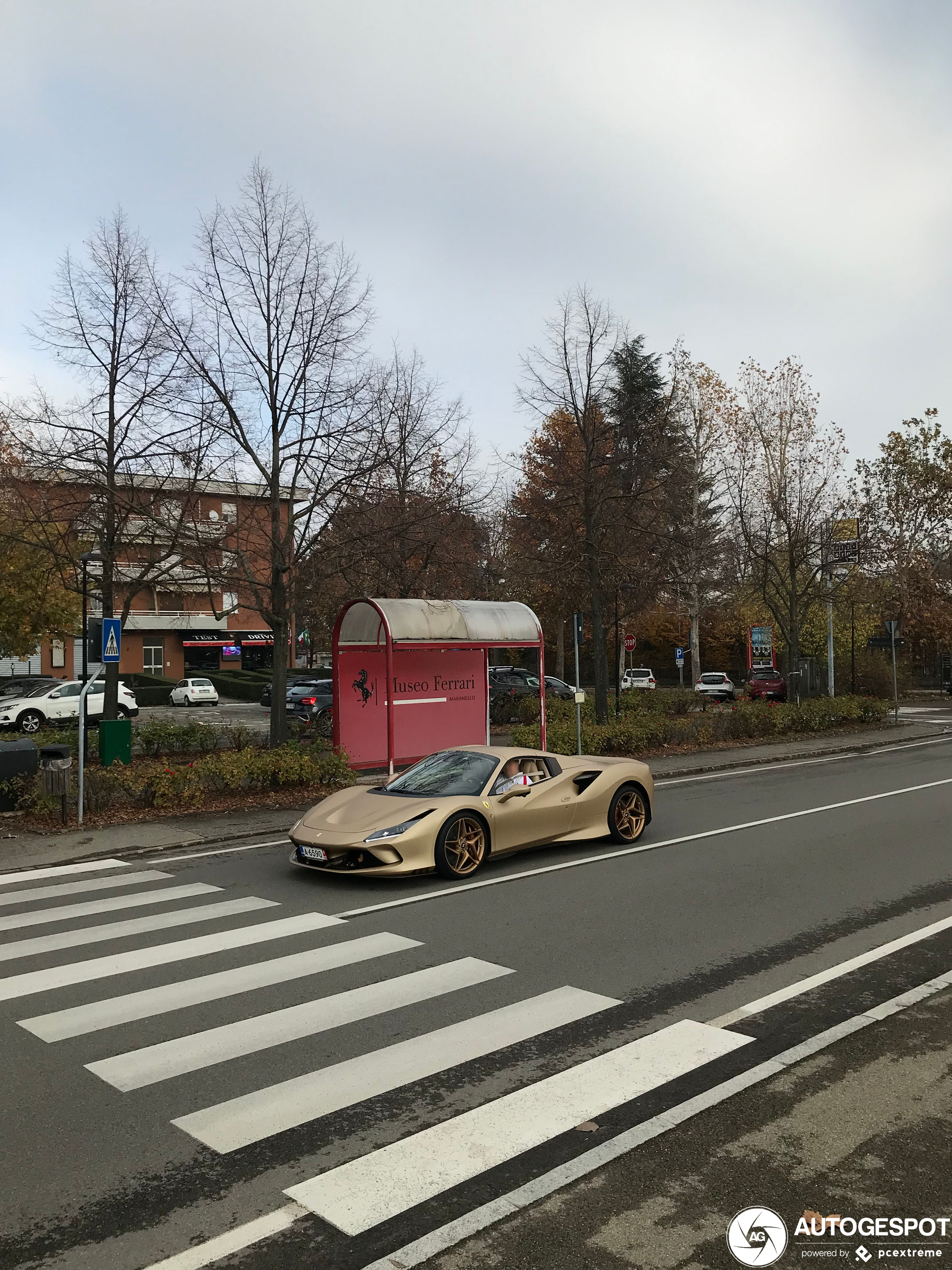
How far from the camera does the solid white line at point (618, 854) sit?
8.56 m

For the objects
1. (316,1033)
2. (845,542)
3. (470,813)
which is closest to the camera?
(316,1033)

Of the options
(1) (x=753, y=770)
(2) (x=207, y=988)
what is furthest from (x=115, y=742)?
(1) (x=753, y=770)

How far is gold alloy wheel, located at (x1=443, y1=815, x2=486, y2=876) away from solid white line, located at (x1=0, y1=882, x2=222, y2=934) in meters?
2.29

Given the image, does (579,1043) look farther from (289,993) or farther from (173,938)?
(173,938)

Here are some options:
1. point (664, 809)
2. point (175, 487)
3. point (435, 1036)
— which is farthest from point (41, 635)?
point (435, 1036)

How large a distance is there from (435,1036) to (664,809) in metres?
9.17

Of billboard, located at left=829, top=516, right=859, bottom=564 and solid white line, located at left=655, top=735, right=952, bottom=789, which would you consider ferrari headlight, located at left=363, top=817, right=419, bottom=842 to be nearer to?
solid white line, located at left=655, top=735, right=952, bottom=789

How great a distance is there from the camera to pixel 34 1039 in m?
5.50

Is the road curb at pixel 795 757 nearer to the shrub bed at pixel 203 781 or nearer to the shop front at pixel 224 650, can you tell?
the shrub bed at pixel 203 781

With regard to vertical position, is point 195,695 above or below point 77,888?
above

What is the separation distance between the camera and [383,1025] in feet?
18.4

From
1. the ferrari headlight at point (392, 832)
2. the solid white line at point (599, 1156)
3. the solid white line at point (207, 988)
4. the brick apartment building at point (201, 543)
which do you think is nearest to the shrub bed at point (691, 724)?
the brick apartment building at point (201, 543)

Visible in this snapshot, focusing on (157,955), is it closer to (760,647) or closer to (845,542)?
(845,542)

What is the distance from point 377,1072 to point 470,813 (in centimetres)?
467
